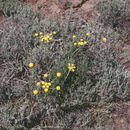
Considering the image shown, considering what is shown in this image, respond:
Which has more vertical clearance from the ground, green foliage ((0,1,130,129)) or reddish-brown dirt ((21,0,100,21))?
reddish-brown dirt ((21,0,100,21))

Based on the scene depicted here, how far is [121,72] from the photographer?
3.11 meters

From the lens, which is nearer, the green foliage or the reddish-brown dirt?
the green foliage

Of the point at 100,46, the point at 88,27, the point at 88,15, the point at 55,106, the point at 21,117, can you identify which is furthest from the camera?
the point at 88,15

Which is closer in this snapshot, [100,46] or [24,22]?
[100,46]

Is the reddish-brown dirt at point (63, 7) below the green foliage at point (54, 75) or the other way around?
the other way around

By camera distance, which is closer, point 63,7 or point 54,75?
point 54,75

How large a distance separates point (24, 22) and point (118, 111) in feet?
8.47

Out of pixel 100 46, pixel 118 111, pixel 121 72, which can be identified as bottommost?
pixel 118 111

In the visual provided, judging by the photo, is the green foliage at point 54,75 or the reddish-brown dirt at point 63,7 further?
the reddish-brown dirt at point 63,7

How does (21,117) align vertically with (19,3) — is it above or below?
below

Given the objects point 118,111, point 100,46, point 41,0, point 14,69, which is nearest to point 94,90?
point 118,111

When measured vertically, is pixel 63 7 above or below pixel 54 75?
above

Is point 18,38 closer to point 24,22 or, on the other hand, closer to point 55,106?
point 24,22

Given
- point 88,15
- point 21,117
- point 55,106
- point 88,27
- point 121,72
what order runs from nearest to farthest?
point 21,117 < point 55,106 < point 121,72 < point 88,27 < point 88,15
